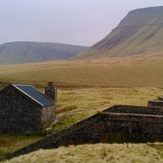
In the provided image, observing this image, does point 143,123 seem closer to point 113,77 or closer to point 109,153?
point 109,153

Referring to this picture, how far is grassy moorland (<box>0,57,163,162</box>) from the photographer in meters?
13.0

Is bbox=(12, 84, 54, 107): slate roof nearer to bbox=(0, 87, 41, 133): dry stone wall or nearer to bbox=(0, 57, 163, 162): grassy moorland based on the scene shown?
bbox=(0, 87, 41, 133): dry stone wall

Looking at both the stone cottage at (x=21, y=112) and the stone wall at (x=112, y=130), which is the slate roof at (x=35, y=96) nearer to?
the stone cottage at (x=21, y=112)

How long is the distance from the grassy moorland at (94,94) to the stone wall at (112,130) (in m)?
3.22

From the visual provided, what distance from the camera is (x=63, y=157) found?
12.9 metres

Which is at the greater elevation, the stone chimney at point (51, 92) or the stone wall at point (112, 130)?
the stone chimney at point (51, 92)

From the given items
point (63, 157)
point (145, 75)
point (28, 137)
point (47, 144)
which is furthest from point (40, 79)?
point (63, 157)

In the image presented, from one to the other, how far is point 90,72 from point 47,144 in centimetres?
7881

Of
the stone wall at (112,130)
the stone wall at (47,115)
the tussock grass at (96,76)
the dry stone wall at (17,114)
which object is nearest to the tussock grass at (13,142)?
the dry stone wall at (17,114)

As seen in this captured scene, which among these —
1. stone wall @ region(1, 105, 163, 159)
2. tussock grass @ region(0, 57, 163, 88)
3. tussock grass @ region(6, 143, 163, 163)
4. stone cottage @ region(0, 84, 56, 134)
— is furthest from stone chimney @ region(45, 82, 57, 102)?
tussock grass @ region(0, 57, 163, 88)

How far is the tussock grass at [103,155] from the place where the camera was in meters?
12.4

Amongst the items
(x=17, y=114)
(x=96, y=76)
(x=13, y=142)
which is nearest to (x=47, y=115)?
(x=17, y=114)

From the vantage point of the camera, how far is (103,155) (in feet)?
42.2

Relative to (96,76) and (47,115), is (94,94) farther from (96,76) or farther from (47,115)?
(96,76)
